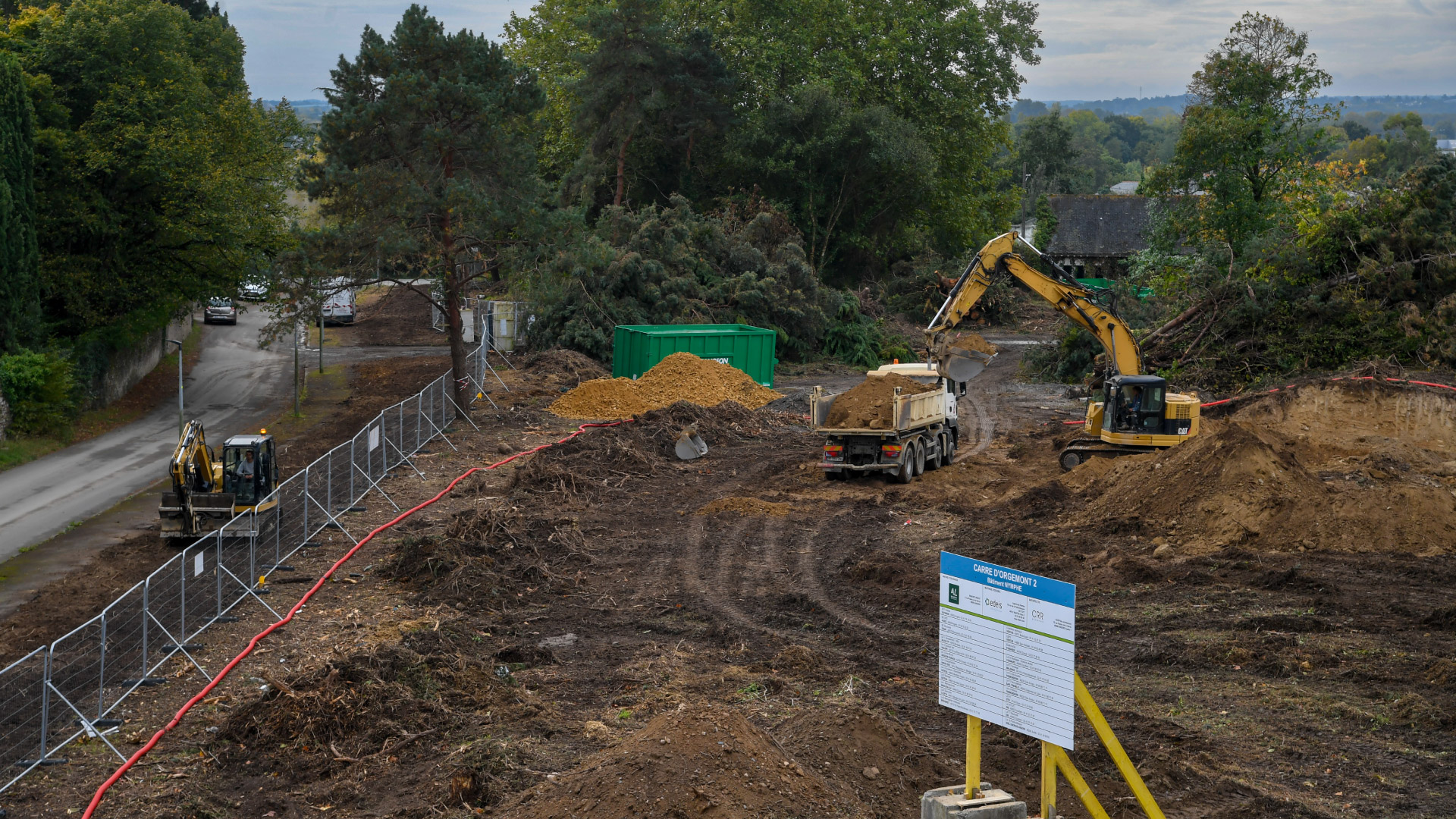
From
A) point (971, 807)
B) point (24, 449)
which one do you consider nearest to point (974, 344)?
point (971, 807)

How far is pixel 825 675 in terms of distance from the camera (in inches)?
523

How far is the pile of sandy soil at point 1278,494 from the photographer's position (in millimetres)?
18703

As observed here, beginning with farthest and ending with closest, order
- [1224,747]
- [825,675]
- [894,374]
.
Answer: [894,374] → [825,675] → [1224,747]

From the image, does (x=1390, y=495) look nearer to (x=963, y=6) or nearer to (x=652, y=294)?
(x=652, y=294)

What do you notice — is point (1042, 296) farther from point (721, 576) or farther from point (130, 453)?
point (130, 453)

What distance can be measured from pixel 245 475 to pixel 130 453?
11162 millimetres

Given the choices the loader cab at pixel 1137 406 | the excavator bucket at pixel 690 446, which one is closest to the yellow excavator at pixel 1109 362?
the loader cab at pixel 1137 406

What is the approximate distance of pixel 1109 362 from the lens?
26.5 m

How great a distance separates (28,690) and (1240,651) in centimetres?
1352

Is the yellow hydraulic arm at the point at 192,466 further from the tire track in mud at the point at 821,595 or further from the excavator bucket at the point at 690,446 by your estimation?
the excavator bucket at the point at 690,446

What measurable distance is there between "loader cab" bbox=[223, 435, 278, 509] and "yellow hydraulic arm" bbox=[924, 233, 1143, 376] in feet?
46.2

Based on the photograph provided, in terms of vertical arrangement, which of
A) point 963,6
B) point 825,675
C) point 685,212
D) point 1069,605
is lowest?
point 825,675

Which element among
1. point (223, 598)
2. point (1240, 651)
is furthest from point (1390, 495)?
point (223, 598)

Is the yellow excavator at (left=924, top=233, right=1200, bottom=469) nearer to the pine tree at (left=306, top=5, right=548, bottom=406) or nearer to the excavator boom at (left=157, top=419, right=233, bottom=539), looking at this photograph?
the pine tree at (left=306, top=5, right=548, bottom=406)
